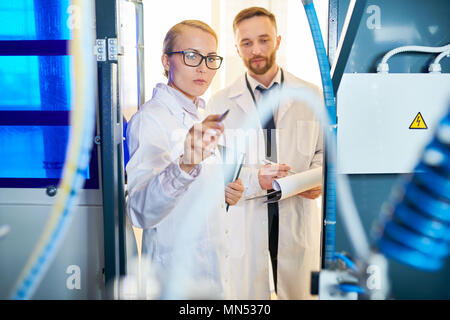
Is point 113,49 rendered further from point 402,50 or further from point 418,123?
point 418,123

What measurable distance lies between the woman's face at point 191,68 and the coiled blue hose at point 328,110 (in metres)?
0.40

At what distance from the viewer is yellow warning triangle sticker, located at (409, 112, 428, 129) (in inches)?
67.5

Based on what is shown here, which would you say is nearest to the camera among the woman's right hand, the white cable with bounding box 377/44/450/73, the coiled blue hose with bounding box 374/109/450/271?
the coiled blue hose with bounding box 374/109/450/271

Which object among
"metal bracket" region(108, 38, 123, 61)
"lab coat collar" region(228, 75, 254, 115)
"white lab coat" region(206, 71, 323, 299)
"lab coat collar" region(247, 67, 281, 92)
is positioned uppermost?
"metal bracket" region(108, 38, 123, 61)

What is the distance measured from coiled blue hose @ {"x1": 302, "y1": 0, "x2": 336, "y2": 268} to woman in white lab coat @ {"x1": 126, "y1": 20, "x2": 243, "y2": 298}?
0.38 m

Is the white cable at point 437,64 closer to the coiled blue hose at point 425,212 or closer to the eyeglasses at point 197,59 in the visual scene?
the coiled blue hose at point 425,212

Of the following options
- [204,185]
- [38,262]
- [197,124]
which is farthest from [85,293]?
[197,124]

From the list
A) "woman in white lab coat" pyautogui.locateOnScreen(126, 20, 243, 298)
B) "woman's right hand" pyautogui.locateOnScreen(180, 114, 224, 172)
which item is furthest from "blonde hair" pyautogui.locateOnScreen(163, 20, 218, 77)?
"woman's right hand" pyautogui.locateOnScreen(180, 114, 224, 172)

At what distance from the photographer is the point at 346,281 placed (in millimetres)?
1470

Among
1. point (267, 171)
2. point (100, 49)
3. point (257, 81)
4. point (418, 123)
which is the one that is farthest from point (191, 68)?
point (418, 123)

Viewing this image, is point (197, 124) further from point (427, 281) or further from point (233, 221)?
point (427, 281)

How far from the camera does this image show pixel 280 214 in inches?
65.3

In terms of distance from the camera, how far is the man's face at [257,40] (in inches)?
61.4

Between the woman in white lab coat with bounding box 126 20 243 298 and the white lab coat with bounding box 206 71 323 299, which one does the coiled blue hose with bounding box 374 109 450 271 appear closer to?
the white lab coat with bounding box 206 71 323 299
